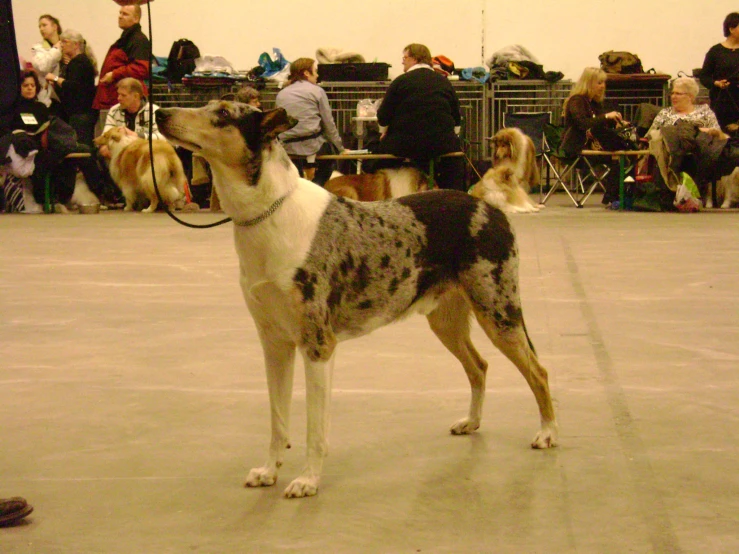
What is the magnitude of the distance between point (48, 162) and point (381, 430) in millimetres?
9771

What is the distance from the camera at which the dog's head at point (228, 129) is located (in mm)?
2879

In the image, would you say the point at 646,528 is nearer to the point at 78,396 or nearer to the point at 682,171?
the point at 78,396

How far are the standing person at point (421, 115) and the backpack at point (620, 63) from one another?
12.9 feet

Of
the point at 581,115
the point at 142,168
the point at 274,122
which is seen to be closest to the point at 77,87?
the point at 142,168

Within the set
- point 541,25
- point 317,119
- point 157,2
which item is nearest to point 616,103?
point 541,25

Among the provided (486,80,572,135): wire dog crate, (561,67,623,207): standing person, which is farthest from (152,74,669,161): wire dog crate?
(561,67,623,207): standing person

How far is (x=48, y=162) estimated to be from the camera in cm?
1241

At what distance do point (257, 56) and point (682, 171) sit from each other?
7027 mm

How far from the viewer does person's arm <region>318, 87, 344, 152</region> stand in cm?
1149

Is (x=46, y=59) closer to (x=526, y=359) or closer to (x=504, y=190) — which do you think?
(x=504, y=190)

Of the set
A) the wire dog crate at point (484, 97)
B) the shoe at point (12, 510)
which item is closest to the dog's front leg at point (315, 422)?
the shoe at point (12, 510)

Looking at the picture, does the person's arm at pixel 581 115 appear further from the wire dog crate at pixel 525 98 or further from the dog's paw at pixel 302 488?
the dog's paw at pixel 302 488

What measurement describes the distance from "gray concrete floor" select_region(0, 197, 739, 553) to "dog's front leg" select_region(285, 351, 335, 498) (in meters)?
0.05

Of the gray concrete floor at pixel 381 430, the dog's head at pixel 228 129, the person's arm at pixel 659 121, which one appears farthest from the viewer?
the person's arm at pixel 659 121
